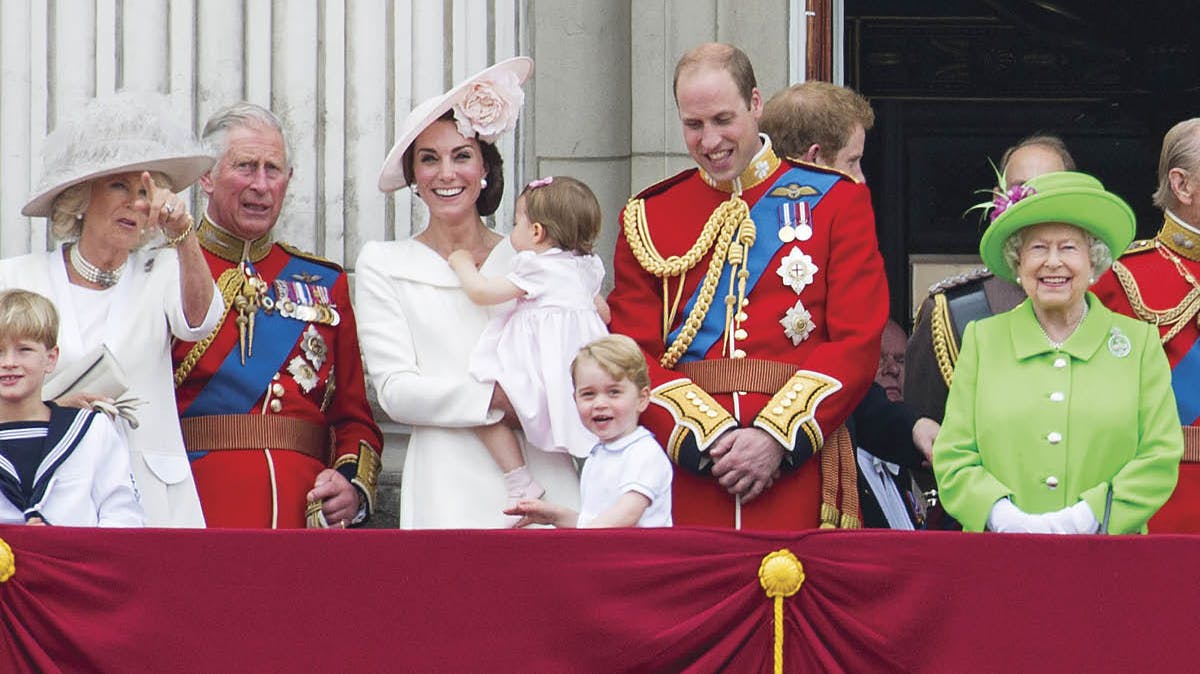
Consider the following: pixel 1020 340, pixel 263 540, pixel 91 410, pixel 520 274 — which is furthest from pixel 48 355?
pixel 1020 340

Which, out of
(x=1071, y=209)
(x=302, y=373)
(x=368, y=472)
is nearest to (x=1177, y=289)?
(x=1071, y=209)

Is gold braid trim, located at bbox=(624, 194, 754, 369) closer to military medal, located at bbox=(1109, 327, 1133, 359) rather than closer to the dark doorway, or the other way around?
military medal, located at bbox=(1109, 327, 1133, 359)

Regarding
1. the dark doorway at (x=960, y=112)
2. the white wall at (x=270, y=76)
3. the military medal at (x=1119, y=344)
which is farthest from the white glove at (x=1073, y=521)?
the dark doorway at (x=960, y=112)

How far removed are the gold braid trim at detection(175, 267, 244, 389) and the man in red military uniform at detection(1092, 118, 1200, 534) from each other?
77.8 inches

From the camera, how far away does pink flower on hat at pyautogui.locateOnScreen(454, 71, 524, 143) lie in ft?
20.0

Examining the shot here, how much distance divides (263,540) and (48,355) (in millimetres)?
671

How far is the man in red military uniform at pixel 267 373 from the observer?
6.07 metres

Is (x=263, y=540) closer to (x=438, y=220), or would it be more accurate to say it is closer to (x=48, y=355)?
(x=48, y=355)

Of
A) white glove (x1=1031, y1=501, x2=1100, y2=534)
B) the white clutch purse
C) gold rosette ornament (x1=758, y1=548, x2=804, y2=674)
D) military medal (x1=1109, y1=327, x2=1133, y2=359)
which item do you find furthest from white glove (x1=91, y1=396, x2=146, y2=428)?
military medal (x1=1109, y1=327, x2=1133, y2=359)

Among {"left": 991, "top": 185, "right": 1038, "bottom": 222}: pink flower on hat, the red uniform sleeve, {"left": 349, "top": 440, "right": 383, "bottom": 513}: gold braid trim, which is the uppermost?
{"left": 991, "top": 185, "right": 1038, "bottom": 222}: pink flower on hat

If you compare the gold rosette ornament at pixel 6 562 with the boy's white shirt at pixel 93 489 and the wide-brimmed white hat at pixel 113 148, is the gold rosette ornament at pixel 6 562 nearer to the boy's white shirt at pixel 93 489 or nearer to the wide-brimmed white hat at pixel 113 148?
the boy's white shirt at pixel 93 489

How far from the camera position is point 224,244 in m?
6.26

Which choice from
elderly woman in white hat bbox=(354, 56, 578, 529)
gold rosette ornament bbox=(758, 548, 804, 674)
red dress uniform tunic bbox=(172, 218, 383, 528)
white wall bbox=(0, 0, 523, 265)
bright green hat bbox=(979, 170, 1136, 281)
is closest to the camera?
gold rosette ornament bbox=(758, 548, 804, 674)

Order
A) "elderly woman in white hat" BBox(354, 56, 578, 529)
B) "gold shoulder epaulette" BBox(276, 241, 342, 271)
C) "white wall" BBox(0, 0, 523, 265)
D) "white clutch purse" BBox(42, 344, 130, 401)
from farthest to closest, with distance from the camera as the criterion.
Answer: "white wall" BBox(0, 0, 523, 265)
"gold shoulder epaulette" BBox(276, 241, 342, 271)
"elderly woman in white hat" BBox(354, 56, 578, 529)
"white clutch purse" BBox(42, 344, 130, 401)
